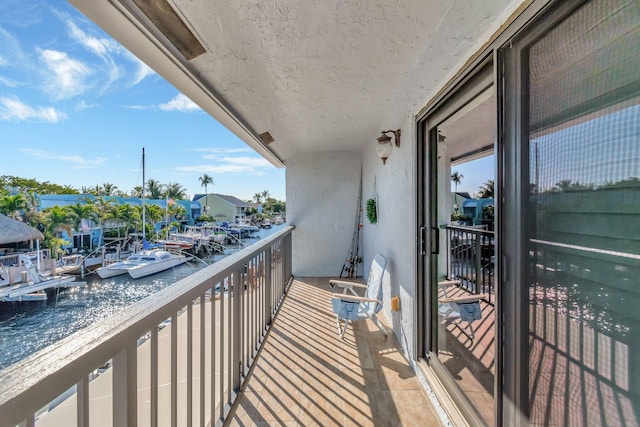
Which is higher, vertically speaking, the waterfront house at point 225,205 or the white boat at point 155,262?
the waterfront house at point 225,205

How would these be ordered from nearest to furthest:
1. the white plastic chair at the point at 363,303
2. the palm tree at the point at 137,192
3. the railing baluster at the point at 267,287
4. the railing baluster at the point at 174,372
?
the railing baluster at the point at 174,372, the palm tree at the point at 137,192, the white plastic chair at the point at 363,303, the railing baluster at the point at 267,287

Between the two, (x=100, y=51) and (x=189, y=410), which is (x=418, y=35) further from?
(x=189, y=410)

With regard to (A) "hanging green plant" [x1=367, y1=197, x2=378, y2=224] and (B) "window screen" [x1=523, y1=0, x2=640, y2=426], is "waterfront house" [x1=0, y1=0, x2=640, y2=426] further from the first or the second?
(A) "hanging green plant" [x1=367, y1=197, x2=378, y2=224]

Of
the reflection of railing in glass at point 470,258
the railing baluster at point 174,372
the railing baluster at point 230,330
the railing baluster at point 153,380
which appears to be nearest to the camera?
the railing baluster at point 153,380

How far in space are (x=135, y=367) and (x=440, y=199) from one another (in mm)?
2065

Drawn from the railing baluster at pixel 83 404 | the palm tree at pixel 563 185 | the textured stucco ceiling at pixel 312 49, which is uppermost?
the textured stucco ceiling at pixel 312 49

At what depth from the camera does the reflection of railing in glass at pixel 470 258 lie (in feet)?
8.52

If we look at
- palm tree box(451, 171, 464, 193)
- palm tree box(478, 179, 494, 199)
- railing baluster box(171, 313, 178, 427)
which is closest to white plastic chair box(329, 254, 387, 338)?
palm tree box(451, 171, 464, 193)

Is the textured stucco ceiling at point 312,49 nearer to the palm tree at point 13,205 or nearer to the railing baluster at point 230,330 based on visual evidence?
the palm tree at point 13,205

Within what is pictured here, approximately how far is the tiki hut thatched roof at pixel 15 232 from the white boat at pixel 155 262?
792 mm

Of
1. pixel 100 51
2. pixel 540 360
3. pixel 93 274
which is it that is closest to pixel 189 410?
pixel 93 274

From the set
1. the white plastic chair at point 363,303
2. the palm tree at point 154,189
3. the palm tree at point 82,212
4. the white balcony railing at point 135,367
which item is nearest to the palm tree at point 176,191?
the palm tree at point 154,189

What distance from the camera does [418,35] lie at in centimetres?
175

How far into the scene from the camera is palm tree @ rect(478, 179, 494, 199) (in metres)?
1.52
